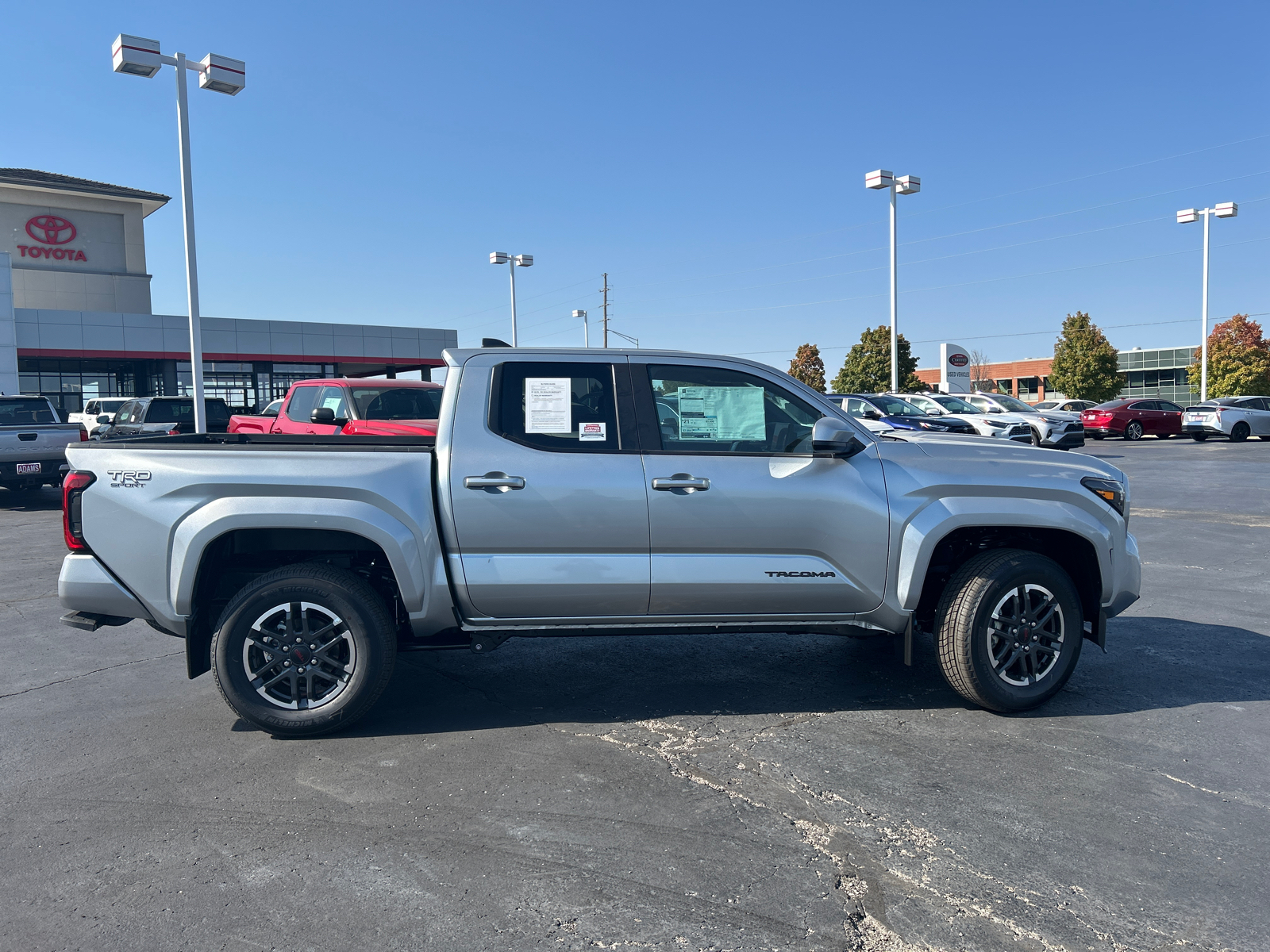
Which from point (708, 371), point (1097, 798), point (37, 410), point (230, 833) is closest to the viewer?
point (230, 833)

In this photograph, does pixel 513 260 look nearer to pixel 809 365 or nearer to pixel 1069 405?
pixel 1069 405

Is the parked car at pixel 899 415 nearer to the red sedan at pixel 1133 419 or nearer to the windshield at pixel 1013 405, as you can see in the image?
the windshield at pixel 1013 405

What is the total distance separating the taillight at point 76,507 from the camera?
15.0 feet

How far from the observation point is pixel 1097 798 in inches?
152

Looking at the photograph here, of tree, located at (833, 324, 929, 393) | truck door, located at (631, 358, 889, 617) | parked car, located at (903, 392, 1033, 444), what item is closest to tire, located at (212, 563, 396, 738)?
truck door, located at (631, 358, 889, 617)

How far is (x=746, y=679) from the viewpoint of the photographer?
559 cm

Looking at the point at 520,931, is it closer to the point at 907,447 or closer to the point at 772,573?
the point at 772,573

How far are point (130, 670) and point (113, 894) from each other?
A: 124 inches

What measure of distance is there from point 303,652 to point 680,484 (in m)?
2.02

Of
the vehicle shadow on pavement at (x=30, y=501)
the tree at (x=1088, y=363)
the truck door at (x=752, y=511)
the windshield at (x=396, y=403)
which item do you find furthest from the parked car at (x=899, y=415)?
the tree at (x=1088, y=363)

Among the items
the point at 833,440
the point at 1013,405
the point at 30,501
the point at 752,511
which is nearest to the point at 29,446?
the point at 30,501

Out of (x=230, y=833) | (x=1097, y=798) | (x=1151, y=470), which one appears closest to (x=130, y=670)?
(x=230, y=833)

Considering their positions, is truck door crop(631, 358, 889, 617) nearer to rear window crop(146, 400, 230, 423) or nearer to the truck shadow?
the truck shadow

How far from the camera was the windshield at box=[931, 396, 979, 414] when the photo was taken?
2677 cm
